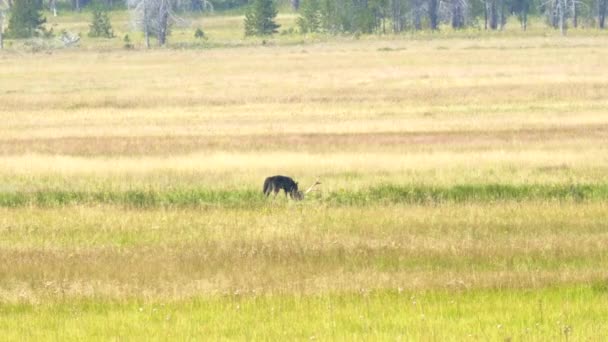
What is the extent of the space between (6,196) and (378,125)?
16.2 metres

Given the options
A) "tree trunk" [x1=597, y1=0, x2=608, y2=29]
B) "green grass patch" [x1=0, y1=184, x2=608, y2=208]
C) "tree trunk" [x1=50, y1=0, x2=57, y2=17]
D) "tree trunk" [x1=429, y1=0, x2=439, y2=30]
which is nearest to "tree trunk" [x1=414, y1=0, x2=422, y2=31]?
"tree trunk" [x1=429, y1=0, x2=439, y2=30]

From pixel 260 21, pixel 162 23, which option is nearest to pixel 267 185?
pixel 162 23

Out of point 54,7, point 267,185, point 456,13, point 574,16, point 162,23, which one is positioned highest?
point 54,7

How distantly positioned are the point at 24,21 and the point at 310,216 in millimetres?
92629

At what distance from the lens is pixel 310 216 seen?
19.6 m

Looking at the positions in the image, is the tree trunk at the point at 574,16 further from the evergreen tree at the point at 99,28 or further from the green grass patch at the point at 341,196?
the green grass patch at the point at 341,196

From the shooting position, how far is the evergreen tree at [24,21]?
352 ft

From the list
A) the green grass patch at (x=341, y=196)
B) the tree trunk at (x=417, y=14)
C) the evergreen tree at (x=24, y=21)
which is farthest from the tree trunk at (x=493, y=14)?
the green grass patch at (x=341, y=196)

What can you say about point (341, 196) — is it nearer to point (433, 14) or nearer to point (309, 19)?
point (309, 19)

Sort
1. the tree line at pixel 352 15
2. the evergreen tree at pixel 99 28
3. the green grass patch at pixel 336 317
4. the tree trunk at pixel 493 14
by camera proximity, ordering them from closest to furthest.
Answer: the green grass patch at pixel 336 317 < the tree line at pixel 352 15 < the evergreen tree at pixel 99 28 < the tree trunk at pixel 493 14

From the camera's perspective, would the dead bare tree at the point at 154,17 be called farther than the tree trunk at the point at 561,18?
Yes

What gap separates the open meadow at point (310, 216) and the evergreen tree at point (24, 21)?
59038mm

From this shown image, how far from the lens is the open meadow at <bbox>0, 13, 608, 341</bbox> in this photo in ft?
40.3

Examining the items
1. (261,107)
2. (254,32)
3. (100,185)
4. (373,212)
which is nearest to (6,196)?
(100,185)
